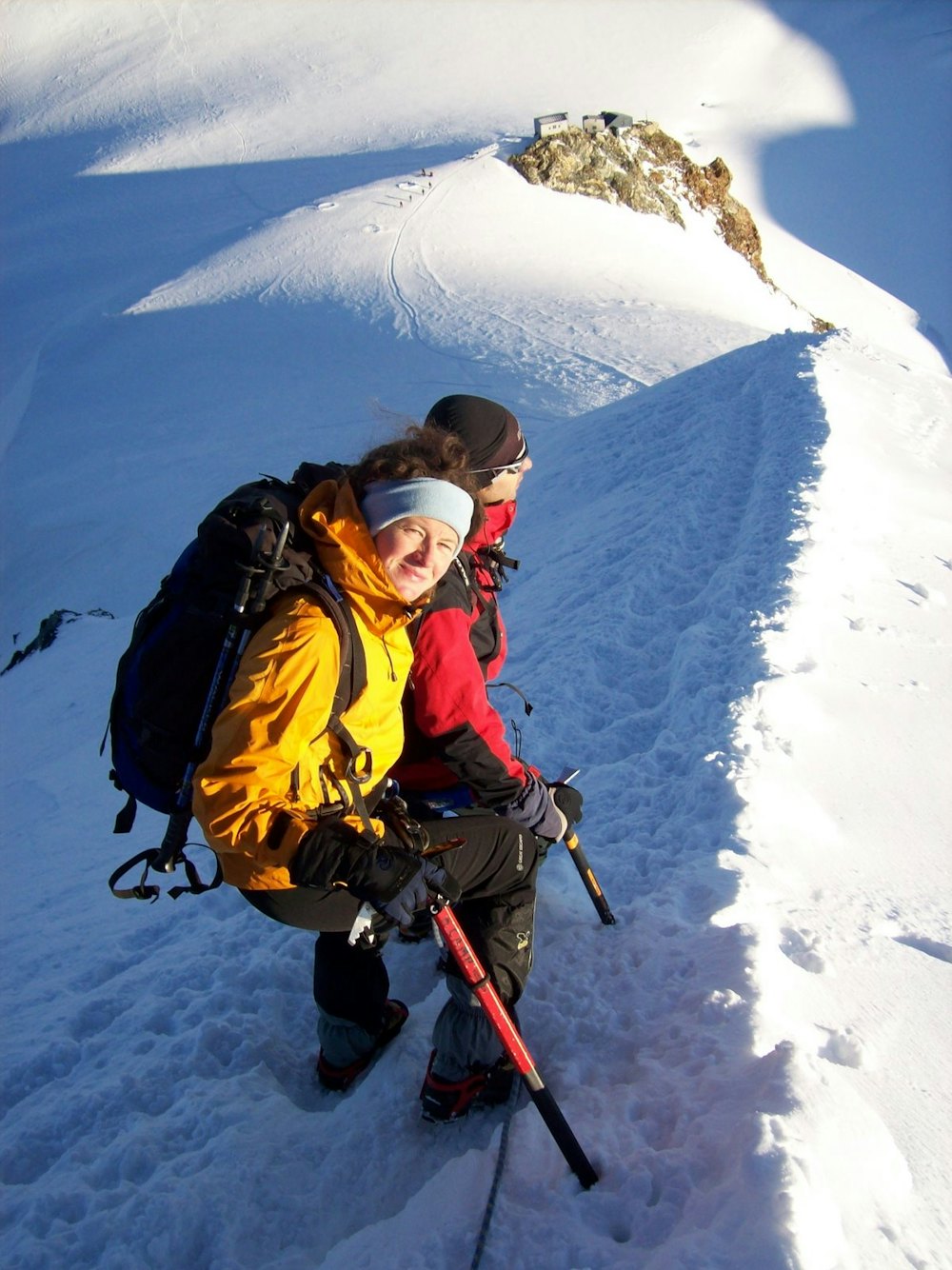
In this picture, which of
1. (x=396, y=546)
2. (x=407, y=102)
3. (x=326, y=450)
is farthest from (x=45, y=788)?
(x=407, y=102)

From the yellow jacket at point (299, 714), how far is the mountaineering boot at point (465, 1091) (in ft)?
3.12

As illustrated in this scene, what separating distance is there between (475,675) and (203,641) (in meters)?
0.81

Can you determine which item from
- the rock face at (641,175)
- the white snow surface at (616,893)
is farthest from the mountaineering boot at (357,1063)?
the rock face at (641,175)

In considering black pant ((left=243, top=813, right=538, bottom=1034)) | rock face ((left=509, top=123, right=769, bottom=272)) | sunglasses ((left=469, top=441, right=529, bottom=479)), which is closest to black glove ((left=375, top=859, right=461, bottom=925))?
black pant ((left=243, top=813, right=538, bottom=1034))

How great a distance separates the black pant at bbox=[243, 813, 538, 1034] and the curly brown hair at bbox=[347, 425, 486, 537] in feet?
3.05

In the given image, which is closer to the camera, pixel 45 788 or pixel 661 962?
pixel 661 962

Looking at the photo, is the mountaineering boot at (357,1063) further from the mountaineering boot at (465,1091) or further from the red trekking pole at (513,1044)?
the red trekking pole at (513,1044)

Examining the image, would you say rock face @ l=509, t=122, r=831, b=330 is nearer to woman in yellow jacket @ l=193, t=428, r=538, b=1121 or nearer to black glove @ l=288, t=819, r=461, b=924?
woman in yellow jacket @ l=193, t=428, r=538, b=1121

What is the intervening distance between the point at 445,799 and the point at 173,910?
2.19 metres

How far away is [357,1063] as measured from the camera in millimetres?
3156

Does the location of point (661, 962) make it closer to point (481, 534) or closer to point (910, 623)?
point (481, 534)

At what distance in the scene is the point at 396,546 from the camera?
239 cm

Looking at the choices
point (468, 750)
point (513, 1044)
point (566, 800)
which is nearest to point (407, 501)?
point (468, 750)

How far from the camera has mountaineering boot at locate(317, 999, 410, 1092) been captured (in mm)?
3156
